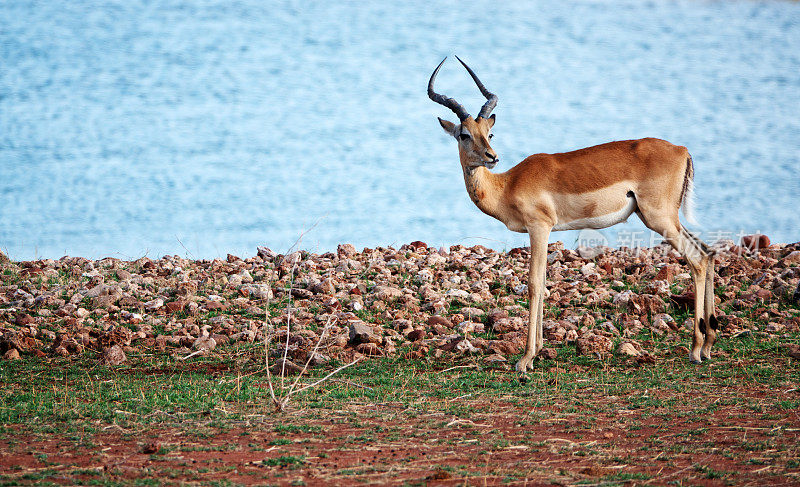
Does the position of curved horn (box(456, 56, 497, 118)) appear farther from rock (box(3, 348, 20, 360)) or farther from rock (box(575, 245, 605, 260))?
rock (box(3, 348, 20, 360))

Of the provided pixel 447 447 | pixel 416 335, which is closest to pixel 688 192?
pixel 416 335

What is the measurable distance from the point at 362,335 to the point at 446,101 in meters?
2.98

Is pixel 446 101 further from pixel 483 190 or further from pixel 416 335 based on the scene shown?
pixel 416 335

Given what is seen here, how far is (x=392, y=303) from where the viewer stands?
39.3 ft

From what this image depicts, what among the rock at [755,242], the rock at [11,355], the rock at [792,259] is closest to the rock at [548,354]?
the rock at [11,355]

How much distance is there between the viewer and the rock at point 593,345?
31.4 ft

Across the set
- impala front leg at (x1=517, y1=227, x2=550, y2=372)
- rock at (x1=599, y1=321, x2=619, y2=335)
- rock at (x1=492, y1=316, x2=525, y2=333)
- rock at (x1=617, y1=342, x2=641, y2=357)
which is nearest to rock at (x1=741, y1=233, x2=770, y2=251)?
rock at (x1=599, y1=321, x2=619, y2=335)

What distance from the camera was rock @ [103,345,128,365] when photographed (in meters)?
9.77

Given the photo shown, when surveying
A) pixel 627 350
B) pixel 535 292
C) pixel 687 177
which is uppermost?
pixel 687 177

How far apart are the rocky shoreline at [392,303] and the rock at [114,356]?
0.06 feet

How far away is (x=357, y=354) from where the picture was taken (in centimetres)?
974

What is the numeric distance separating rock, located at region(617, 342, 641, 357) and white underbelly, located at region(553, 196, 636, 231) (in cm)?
141

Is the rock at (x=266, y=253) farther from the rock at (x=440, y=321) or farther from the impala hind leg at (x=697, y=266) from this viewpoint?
the impala hind leg at (x=697, y=266)

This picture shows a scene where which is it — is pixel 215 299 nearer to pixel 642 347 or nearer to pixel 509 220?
pixel 509 220
